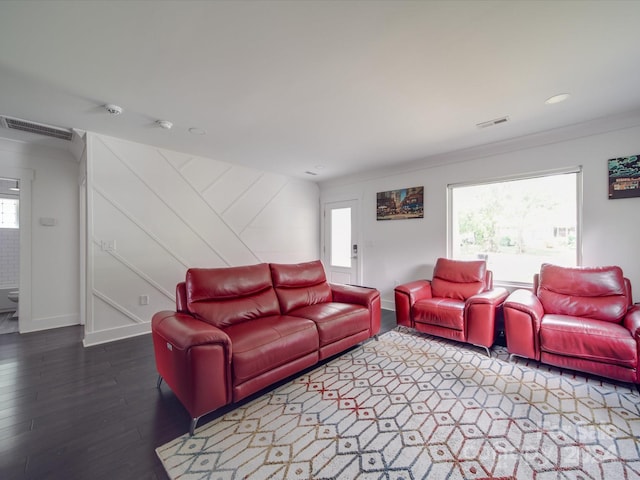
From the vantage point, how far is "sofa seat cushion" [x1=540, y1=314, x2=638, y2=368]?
2.10 meters

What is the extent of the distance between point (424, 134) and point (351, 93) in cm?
141

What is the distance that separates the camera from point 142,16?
1.54 m

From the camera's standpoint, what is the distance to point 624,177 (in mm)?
2793

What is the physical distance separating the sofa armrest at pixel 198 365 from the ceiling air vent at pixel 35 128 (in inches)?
122

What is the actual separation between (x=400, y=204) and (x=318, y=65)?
10.1ft

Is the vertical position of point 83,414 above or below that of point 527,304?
below

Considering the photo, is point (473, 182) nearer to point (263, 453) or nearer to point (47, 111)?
point (263, 453)

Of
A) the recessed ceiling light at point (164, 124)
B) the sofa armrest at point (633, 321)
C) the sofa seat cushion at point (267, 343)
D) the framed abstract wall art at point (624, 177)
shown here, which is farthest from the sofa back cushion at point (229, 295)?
the framed abstract wall art at point (624, 177)

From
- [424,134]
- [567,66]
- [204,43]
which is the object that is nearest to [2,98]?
[204,43]

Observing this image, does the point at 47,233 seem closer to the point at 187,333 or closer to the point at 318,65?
the point at 187,333

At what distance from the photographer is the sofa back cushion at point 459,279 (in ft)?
11.3

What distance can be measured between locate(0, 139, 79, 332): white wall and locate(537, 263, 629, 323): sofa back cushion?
648 centimetres

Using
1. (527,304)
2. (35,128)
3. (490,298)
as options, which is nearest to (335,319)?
(490,298)

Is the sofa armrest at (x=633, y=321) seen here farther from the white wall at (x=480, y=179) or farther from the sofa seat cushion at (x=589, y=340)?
the white wall at (x=480, y=179)
